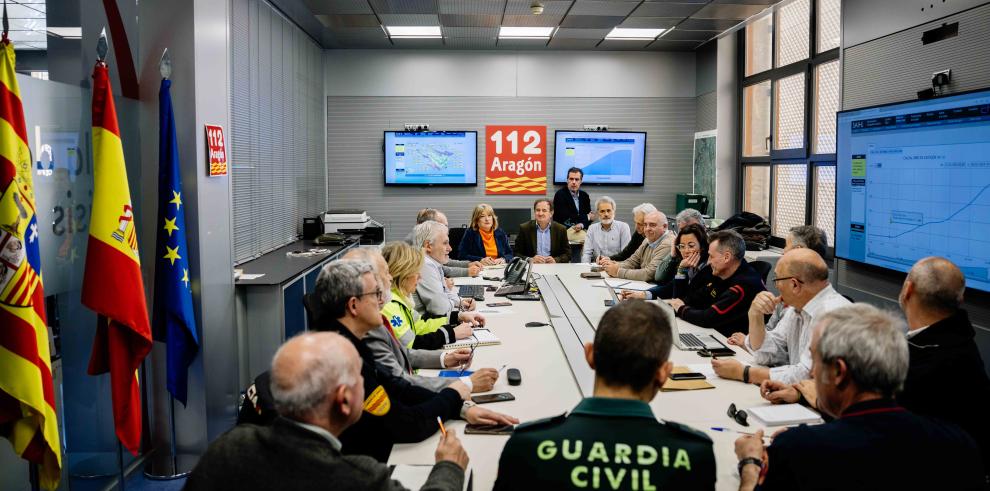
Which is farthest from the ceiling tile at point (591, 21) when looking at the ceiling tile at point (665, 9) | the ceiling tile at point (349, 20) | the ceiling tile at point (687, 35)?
the ceiling tile at point (349, 20)

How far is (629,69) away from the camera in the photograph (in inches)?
380

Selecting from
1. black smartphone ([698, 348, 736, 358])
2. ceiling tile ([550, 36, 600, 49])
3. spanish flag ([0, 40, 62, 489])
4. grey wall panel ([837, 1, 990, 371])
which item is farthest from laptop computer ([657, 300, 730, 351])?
ceiling tile ([550, 36, 600, 49])

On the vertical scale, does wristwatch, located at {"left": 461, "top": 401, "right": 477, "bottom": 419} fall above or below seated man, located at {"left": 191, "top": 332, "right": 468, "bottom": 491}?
below

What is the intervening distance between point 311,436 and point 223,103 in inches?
123

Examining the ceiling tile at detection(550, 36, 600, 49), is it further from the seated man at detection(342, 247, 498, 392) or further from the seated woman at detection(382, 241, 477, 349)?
the seated man at detection(342, 247, 498, 392)

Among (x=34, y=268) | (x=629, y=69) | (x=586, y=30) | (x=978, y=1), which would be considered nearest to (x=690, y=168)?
(x=629, y=69)

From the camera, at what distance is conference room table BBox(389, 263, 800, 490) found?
239 centimetres

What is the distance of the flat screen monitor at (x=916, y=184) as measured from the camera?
4051 millimetres

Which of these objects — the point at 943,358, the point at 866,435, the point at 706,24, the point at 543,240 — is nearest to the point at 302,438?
the point at 866,435

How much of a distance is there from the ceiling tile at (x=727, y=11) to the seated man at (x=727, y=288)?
3.49 metres

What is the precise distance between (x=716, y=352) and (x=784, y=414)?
101 centimetres

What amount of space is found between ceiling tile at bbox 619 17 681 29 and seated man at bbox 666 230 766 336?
3.95 metres

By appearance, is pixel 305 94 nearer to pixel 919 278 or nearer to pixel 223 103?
pixel 223 103

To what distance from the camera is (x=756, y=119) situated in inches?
327
